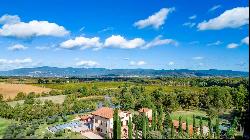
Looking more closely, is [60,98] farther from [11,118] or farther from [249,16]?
[249,16]

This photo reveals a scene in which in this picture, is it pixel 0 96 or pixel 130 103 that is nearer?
pixel 130 103

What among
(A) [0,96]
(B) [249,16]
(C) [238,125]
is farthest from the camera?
(A) [0,96]

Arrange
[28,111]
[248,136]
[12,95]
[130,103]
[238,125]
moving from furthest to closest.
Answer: [12,95]
[130,103]
[28,111]
[238,125]
[248,136]

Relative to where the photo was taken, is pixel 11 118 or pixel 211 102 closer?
pixel 11 118

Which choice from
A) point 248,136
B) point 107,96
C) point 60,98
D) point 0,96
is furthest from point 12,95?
point 248,136

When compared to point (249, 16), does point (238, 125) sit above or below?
below

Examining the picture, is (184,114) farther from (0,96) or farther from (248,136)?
(0,96)

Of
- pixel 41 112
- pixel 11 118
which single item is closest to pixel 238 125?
pixel 41 112

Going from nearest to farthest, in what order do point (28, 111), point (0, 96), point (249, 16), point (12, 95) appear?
point (249, 16) < point (28, 111) < point (0, 96) < point (12, 95)

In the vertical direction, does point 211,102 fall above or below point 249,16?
below
